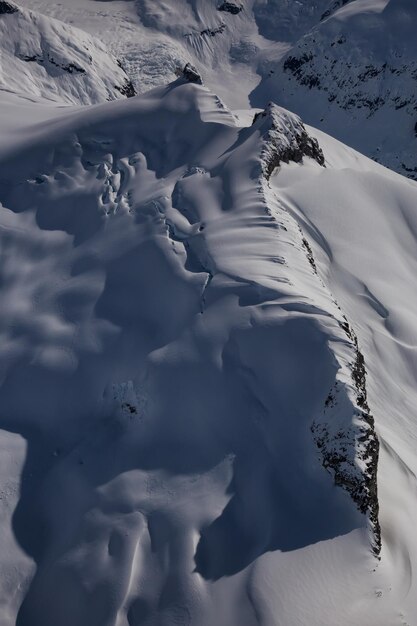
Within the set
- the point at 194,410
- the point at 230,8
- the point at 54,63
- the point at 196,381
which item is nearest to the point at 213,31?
the point at 230,8

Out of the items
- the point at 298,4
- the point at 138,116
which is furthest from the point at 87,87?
the point at 298,4

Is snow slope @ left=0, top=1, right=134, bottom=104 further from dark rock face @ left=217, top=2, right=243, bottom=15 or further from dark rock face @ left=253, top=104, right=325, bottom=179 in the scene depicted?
dark rock face @ left=253, top=104, right=325, bottom=179

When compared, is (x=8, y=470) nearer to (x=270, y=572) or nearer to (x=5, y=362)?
(x=5, y=362)

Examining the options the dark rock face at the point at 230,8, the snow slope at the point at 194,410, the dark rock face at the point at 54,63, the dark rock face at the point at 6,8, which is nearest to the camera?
the snow slope at the point at 194,410

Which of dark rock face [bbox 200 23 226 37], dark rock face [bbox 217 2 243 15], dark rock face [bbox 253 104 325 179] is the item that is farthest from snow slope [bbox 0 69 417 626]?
dark rock face [bbox 217 2 243 15]

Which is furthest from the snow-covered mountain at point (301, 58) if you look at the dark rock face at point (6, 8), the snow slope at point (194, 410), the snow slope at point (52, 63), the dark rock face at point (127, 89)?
the snow slope at point (194, 410)

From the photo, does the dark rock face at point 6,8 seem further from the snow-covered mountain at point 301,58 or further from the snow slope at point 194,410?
the snow slope at point 194,410
